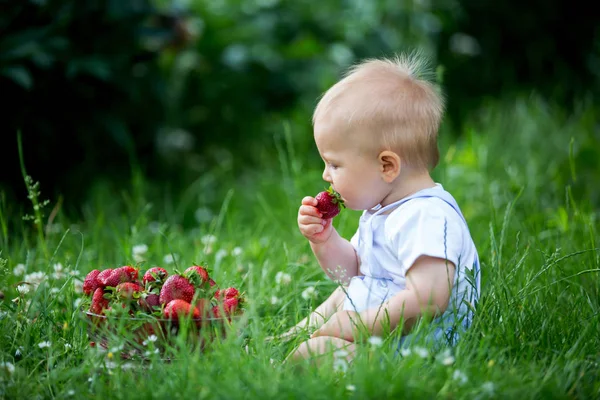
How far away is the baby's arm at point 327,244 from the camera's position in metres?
2.24

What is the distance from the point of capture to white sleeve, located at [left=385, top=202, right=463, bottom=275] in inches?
78.0

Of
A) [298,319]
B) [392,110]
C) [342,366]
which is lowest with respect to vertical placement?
[298,319]

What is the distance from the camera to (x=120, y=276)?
212 centimetres

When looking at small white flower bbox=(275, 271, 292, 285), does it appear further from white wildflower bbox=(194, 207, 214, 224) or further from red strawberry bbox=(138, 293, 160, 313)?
white wildflower bbox=(194, 207, 214, 224)

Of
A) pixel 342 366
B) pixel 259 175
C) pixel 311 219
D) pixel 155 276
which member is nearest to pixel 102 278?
pixel 155 276

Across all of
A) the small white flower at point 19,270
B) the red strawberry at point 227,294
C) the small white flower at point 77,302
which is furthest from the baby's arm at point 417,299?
the small white flower at point 19,270

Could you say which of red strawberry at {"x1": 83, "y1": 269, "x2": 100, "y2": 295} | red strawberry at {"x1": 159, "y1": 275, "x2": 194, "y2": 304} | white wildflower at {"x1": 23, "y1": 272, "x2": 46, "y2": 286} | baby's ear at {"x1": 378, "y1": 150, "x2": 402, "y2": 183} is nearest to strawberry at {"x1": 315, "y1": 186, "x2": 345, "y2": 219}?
baby's ear at {"x1": 378, "y1": 150, "x2": 402, "y2": 183}

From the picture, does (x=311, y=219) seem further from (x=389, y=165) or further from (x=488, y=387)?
(x=488, y=387)

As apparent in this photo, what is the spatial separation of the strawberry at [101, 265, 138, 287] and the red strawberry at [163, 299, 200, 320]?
21 centimetres

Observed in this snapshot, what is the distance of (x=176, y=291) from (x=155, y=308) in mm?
72

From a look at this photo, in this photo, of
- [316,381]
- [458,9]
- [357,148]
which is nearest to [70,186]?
[357,148]

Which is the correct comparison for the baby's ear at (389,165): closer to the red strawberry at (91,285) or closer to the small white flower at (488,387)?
the small white flower at (488,387)

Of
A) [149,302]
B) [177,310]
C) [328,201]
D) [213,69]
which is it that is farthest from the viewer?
[213,69]

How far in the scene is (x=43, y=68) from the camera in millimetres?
3762
